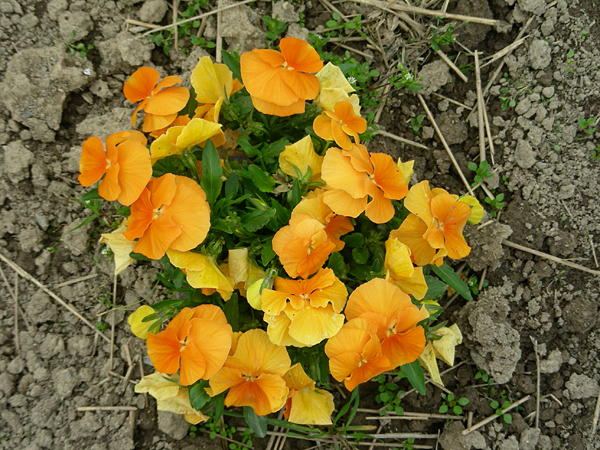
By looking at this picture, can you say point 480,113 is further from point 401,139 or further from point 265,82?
point 265,82

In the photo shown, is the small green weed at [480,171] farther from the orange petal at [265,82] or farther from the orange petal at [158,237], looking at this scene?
the orange petal at [158,237]

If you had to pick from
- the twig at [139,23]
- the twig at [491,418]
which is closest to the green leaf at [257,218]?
the twig at [139,23]

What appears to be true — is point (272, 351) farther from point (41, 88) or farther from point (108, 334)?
point (41, 88)

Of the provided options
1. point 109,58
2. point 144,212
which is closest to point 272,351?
point 144,212

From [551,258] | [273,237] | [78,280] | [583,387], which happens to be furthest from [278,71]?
[583,387]

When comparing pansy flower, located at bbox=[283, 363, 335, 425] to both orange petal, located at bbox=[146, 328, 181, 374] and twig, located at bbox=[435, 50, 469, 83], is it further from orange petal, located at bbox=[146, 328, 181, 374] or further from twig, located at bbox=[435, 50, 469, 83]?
twig, located at bbox=[435, 50, 469, 83]

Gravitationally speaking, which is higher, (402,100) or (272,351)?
(402,100)

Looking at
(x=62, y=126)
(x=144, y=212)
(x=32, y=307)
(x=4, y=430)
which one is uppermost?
(x=144, y=212)
